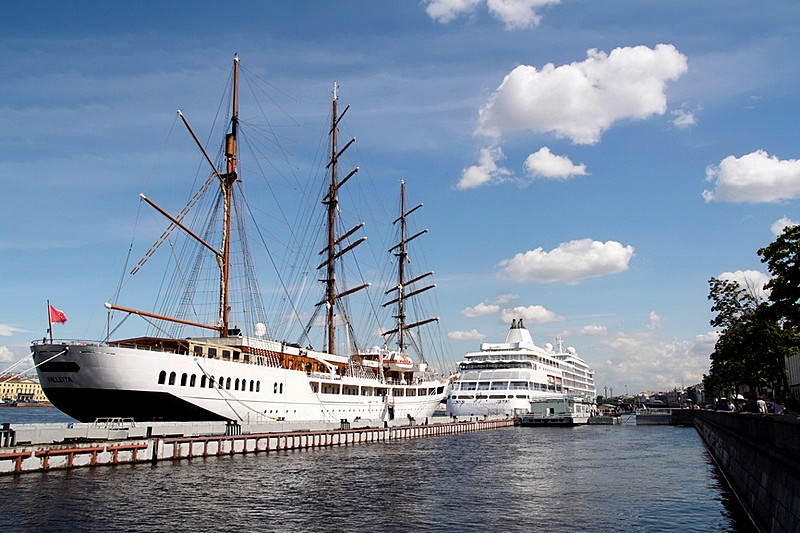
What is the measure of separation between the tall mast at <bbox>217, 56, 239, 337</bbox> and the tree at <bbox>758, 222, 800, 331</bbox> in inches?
1664

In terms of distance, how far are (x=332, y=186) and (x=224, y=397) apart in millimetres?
38828

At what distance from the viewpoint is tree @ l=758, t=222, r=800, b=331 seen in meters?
28.0

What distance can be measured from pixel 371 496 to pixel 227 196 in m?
40.3

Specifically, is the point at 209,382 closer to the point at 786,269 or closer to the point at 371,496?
the point at 371,496

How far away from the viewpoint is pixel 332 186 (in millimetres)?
81625

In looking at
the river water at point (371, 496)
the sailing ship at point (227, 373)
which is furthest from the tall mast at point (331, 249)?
the river water at point (371, 496)

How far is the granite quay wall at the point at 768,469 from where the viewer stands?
49.5 ft

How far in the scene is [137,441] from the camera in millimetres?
37406

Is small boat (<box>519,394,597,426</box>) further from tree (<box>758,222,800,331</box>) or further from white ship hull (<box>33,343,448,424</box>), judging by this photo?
tree (<box>758,222,800,331</box>)

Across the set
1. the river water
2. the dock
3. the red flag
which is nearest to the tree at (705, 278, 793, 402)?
the river water

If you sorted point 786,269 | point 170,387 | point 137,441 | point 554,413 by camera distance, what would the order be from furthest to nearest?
1. point 554,413
2. point 170,387
3. point 137,441
4. point 786,269

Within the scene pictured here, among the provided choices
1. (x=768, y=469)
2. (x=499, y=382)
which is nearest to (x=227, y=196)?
(x=768, y=469)

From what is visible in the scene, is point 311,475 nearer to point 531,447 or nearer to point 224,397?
point 224,397

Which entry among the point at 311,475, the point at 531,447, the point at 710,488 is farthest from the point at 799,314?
the point at 531,447
